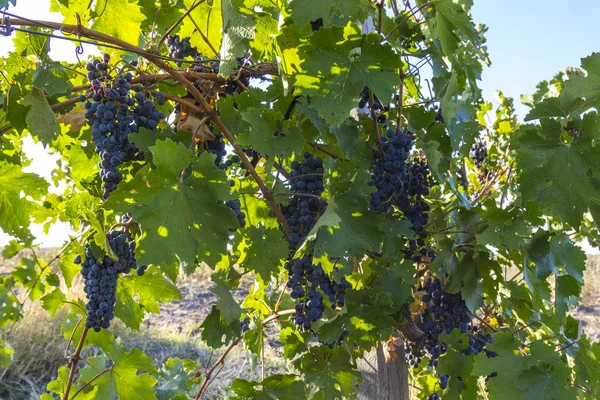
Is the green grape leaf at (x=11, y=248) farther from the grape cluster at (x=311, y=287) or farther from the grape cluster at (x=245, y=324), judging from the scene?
the grape cluster at (x=311, y=287)

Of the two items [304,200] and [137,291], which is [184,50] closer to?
[304,200]

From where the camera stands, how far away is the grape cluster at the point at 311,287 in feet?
5.87

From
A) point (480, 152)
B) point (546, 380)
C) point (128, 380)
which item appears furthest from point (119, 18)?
point (480, 152)

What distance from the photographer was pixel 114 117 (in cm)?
157

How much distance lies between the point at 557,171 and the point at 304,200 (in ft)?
2.49

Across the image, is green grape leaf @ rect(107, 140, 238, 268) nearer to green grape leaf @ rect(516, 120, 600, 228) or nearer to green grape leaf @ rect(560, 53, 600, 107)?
green grape leaf @ rect(516, 120, 600, 228)

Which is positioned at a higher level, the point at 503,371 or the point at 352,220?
the point at 352,220

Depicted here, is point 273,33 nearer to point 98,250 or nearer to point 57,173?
point 98,250

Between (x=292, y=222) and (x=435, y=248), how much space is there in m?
0.80

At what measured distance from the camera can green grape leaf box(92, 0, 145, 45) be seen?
197cm

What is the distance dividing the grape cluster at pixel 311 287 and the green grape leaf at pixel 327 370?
0.20 m

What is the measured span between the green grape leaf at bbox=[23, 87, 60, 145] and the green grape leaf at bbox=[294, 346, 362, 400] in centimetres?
112

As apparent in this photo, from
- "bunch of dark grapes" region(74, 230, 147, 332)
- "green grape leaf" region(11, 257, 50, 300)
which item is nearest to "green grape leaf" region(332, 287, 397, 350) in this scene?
"bunch of dark grapes" region(74, 230, 147, 332)

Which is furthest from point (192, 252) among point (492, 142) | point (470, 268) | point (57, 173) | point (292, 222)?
point (492, 142)
